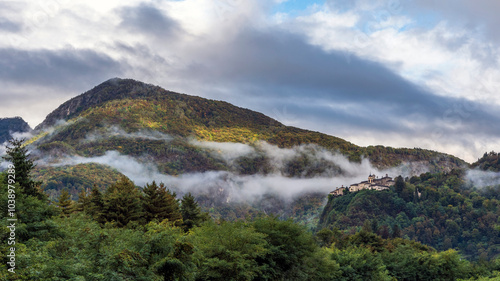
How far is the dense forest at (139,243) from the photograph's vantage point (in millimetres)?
32062

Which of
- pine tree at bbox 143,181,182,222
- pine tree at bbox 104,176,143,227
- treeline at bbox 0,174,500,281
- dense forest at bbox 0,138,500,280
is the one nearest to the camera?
treeline at bbox 0,174,500,281

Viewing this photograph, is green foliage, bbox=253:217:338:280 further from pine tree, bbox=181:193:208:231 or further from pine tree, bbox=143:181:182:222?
pine tree, bbox=181:193:208:231

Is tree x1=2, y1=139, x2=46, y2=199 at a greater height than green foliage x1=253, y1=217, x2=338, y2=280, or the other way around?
tree x1=2, y1=139, x2=46, y2=199

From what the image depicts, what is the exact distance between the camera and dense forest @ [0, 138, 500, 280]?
3206 centimetres

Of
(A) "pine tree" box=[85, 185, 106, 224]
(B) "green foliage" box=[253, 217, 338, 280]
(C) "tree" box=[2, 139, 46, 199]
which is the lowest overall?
(B) "green foliage" box=[253, 217, 338, 280]

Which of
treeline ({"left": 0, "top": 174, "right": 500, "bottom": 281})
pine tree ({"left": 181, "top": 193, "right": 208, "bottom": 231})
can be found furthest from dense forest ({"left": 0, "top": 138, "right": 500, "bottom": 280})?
pine tree ({"left": 181, "top": 193, "right": 208, "bottom": 231})

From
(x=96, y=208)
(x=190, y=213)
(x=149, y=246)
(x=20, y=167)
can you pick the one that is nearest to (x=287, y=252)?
(x=190, y=213)

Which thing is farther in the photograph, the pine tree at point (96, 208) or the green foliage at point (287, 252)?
the pine tree at point (96, 208)

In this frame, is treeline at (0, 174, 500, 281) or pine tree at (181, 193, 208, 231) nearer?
treeline at (0, 174, 500, 281)

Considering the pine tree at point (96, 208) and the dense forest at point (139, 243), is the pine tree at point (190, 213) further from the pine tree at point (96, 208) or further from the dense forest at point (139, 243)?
the pine tree at point (96, 208)

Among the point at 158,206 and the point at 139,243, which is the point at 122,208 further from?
the point at 139,243

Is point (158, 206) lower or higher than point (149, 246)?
higher

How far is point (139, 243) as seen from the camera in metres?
38.3

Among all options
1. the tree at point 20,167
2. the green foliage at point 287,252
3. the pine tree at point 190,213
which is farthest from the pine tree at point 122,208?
the green foliage at point 287,252
